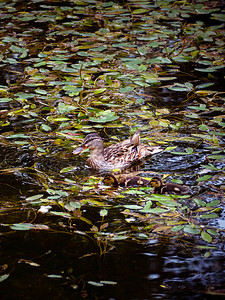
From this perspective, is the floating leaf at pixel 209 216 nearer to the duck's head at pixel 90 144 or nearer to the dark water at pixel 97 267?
the dark water at pixel 97 267

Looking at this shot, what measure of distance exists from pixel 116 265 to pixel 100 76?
156 inches

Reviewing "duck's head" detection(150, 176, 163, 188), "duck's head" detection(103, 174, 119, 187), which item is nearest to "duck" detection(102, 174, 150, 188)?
"duck's head" detection(103, 174, 119, 187)

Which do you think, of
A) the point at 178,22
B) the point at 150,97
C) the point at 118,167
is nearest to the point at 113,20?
the point at 178,22

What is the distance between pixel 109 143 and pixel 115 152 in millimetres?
407

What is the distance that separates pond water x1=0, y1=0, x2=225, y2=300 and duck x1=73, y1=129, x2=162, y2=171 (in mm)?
125

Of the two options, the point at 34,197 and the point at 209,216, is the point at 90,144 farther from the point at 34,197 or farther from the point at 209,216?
the point at 209,216

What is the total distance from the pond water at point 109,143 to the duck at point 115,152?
0.41 feet

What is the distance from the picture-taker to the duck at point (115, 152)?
210 inches

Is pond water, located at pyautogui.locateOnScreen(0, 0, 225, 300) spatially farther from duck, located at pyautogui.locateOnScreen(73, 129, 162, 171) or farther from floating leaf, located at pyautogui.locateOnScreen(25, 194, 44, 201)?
duck, located at pyautogui.locateOnScreen(73, 129, 162, 171)

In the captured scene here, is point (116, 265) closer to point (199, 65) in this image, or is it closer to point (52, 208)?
point (52, 208)

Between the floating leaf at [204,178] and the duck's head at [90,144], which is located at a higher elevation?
the duck's head at [90,144]

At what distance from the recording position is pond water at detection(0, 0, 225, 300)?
3596mm

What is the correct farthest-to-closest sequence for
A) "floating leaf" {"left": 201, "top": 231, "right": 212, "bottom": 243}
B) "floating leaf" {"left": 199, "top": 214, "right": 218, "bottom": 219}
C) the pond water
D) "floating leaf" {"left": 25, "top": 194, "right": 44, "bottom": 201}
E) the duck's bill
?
the duck's bill → "floating leaf" {"left": 25, "top": 194, "right": 44, "bottom": 201} → "floating leaf" {"left": 199, "top": 214, "right": 218, "bottom": 219} → "floating leaf" {"left": 201, "top": 231, "right": 212, "bottom": 243} → the pond water

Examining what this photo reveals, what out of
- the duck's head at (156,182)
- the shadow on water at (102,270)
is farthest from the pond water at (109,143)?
the duck's head at (156,182)
